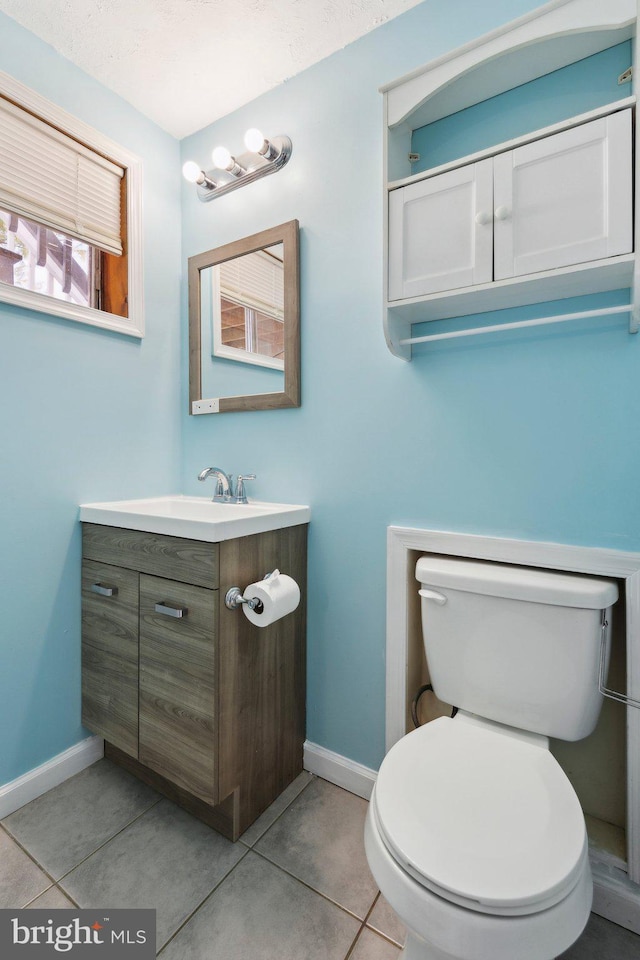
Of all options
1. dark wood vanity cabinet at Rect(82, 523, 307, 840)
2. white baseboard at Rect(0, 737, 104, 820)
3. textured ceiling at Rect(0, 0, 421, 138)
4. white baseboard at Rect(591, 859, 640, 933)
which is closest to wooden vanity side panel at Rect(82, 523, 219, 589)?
dark wood vanity cabinet at Rect(82, 523, 307, 840)

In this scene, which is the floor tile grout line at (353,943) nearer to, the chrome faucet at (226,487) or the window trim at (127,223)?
the chrome faucet at (226,487)

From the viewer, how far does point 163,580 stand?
4.37ft

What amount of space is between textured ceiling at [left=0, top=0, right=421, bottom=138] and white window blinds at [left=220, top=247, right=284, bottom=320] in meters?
0.60

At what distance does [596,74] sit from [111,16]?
4.73 ft

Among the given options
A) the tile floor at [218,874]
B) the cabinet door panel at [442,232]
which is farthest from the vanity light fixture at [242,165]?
the tile floor at [218,874]

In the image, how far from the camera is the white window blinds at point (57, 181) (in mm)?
1437

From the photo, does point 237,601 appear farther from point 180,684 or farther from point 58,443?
point 58,443

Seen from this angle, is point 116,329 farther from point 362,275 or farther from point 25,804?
point 25,804

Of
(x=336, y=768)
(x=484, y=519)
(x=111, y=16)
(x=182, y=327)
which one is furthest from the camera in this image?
(x=182, y=327)

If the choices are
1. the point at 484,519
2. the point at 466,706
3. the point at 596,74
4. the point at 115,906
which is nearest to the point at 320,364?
the point at 484,519

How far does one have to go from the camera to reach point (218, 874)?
1.20 meters

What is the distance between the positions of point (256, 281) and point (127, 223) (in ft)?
1.87

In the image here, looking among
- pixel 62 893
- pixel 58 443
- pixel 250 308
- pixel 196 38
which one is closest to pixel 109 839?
pixel 62 893

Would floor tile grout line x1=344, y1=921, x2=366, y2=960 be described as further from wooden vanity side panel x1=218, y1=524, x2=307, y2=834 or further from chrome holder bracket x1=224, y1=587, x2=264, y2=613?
chrome holder bracket x1=224, y1=587, x2=264, y2=613
